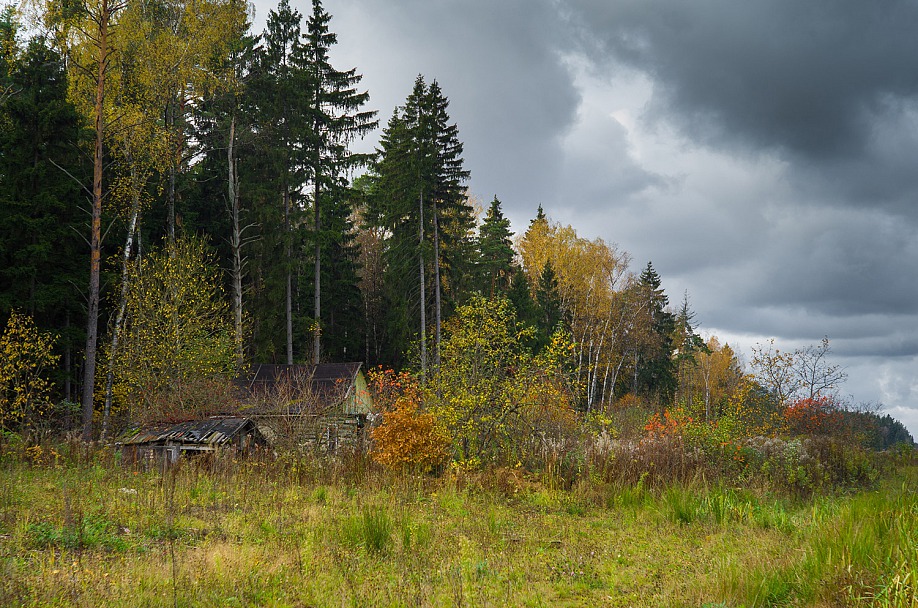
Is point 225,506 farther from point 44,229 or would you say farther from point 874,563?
point 44,229

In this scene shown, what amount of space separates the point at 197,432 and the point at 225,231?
1701 cm

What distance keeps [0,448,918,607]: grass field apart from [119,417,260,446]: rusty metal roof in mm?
2300

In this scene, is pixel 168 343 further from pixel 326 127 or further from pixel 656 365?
pixel 656 365

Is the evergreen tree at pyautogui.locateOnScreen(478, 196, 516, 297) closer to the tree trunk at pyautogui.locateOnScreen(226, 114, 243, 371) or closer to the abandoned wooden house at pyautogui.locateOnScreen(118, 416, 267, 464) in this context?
the tree trunk at pyautogui.locateOnScreen(226, 114, 243, 371)

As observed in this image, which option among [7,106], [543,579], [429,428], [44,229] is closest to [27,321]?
[44,229]

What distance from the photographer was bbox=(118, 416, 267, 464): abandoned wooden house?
12742mm

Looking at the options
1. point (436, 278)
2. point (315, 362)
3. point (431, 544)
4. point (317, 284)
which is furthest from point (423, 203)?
point (431, 544)

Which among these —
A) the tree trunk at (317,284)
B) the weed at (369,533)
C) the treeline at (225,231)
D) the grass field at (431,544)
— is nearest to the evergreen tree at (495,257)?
the treeline at (225,231)

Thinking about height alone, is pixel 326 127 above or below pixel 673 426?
above

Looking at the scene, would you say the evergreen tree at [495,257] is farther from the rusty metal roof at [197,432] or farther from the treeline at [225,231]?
the rusty metal roof at [197,432]

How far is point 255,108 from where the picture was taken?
86.1 feet

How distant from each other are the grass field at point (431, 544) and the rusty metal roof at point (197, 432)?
7.55 feet

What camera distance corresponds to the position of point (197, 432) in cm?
Result: 1330

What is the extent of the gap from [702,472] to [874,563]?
708cm
